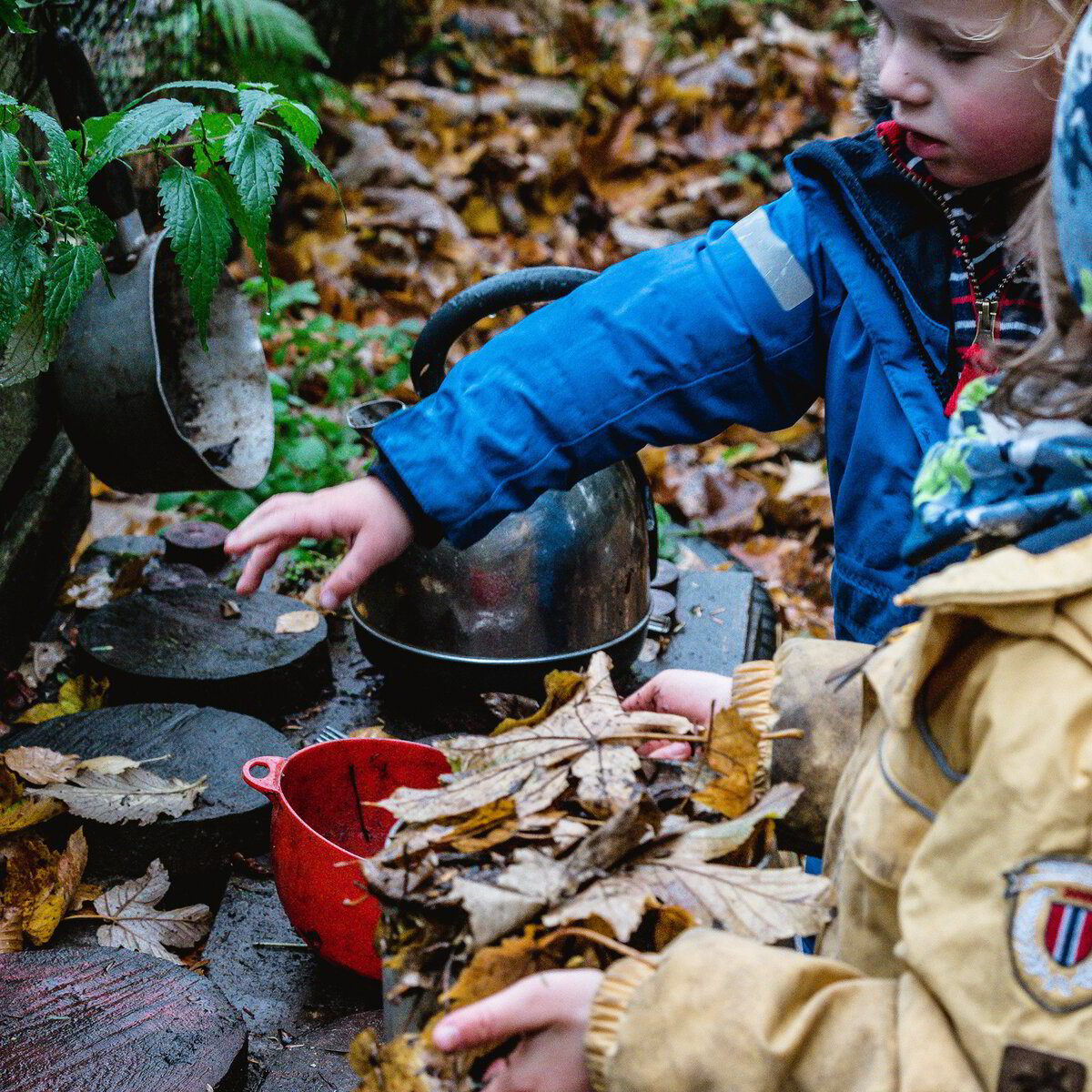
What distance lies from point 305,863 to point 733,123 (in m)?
5.59

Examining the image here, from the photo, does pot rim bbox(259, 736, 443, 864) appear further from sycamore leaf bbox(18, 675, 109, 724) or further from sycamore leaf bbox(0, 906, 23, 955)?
sycamore leaf bbox(18, 675, 109, 724)

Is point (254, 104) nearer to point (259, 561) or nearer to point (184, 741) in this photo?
point (259, 561)

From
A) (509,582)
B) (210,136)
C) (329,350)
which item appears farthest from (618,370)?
(329,350)

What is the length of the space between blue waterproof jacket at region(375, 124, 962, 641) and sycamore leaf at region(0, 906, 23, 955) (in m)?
0.86

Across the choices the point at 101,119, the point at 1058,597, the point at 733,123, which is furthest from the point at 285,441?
the point at 733,123

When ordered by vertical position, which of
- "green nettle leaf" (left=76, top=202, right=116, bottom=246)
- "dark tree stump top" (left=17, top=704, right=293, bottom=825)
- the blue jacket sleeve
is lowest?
"dark tree stump top" (left=17, top=704, right=293, bottom=825)

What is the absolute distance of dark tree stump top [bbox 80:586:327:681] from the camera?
7.85 feet

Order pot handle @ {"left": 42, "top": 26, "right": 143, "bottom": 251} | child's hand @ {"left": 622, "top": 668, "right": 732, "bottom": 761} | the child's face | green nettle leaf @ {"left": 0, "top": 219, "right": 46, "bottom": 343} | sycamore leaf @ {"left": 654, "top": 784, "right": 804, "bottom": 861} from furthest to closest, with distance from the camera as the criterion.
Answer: pot handle @ {"left": 42, "top": 26, "right": 143, "bottom": 251}
green nettle leaf @ {"left": 0, "top": 219, "right": 46, "bottom": 343}
child's hand @ {"left": 622, "top": 668, "right": 732, "bottom": 761}
the child's face
sycamore leaf @ {"left": 654, "top": 784, "right": 804, "bottom": 861}

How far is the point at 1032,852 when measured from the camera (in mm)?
965

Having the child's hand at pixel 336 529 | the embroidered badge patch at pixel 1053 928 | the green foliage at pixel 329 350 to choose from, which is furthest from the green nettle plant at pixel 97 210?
the green foliage at pixel 329 350

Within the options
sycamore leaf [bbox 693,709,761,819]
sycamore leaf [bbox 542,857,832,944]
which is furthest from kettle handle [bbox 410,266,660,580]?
sycamore leaf [bbox 542,857,832,944]

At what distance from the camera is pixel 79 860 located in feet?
6.28

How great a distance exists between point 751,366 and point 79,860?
1.30 metres

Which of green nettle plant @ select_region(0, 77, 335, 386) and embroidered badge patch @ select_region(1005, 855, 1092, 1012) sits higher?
green nettle plant @ select_region(0, 77, 335, 386)
